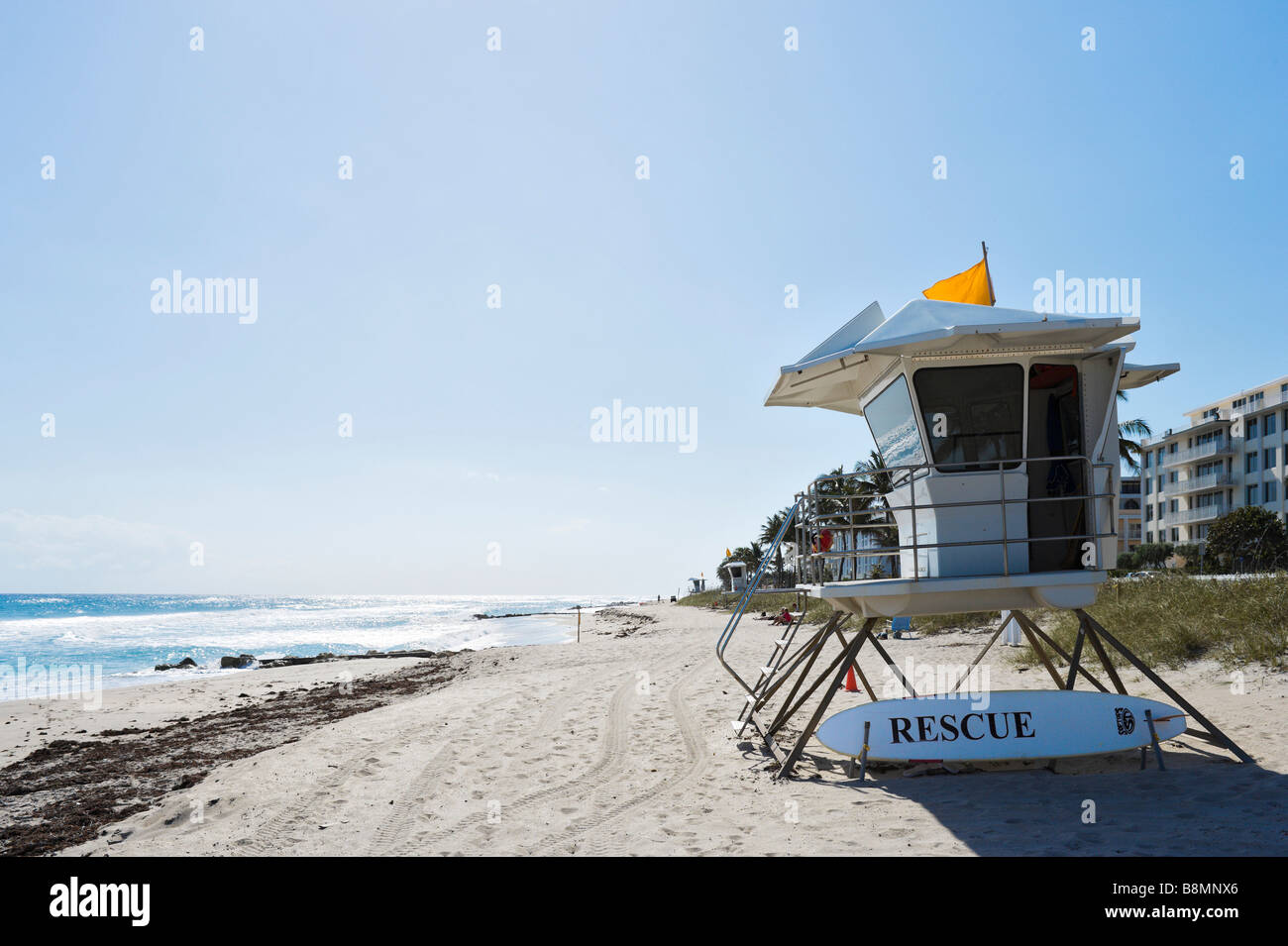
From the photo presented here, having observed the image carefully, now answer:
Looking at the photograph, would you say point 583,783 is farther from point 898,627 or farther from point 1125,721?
point 898,627

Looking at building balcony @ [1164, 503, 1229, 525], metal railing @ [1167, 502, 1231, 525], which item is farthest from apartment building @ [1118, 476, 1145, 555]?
metal railing @ [1167, 502, 1231, 525]

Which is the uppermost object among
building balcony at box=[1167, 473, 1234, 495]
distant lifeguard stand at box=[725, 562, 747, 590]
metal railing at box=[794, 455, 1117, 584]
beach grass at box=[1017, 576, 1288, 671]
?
building balcony at box=[1167, 473, 1234, 495]

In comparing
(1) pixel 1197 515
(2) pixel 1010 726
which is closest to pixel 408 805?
(2) pixel 1010 726

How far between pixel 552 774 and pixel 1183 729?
761 cm

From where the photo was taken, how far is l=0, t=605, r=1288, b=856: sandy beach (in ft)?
22.0

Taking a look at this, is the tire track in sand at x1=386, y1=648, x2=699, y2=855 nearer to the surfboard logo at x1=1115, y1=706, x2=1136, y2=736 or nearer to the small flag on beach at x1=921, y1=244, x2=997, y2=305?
the surfboard logo at x1=1115, y1=706, x2=1136, y2=736

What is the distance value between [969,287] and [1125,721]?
233 inches

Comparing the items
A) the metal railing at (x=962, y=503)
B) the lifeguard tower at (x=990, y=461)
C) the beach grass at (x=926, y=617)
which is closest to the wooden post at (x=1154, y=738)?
the lifeguard tower at (x=990, y=461)

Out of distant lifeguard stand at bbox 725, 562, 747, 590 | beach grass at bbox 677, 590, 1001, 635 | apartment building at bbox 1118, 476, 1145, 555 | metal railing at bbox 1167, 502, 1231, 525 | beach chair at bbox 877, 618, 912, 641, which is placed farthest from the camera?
apartment building at bbox 1118, 476, 1145, 555

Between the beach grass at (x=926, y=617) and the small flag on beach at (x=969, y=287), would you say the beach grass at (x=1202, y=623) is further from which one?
the small flag on beach at (x=969, y=287)

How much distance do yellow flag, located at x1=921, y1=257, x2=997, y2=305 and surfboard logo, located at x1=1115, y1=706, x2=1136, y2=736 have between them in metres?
5.45

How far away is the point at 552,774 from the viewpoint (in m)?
9.72

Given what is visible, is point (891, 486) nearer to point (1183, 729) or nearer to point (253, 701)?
point (1183, 729)
